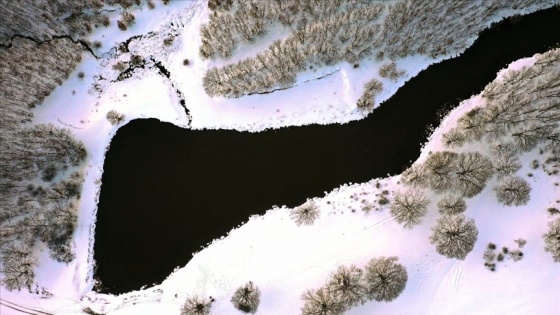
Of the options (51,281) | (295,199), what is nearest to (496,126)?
(295,199)

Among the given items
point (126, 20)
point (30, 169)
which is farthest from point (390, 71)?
point (30, 169)

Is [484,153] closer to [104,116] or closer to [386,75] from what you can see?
[386,75]

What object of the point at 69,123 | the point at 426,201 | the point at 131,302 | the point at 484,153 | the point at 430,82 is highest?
the point at 430,82

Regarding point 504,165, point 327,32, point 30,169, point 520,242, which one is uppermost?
point 327,32

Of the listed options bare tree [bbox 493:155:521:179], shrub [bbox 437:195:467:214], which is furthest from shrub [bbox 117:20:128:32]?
bare tree [bbox 493:155:521:179]

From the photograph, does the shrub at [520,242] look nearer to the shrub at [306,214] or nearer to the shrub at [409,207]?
the shrub at [409,207]

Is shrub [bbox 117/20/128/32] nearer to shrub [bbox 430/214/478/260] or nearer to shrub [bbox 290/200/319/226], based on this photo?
shrub [bbox 290/200/319/226]

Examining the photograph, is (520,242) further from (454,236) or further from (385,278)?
(385,278)
